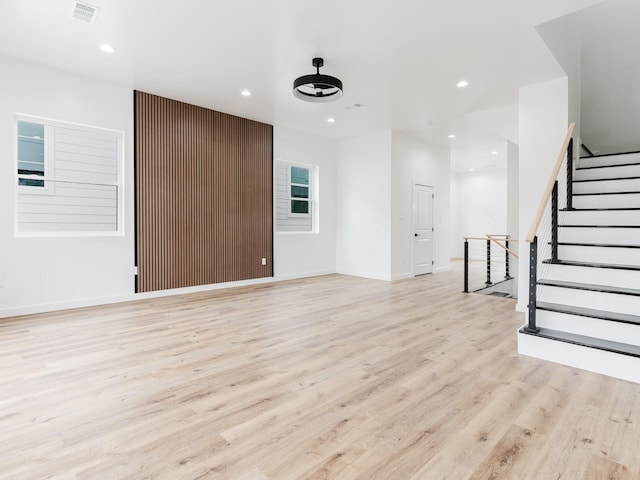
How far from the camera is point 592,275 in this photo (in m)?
3.38

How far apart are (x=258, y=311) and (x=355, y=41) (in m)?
3.42

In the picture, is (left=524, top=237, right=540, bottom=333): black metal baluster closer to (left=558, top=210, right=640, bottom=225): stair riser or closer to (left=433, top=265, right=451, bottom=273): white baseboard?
(left=558, top=210, right=640, bottom=225): stair riser

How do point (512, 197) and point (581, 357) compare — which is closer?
point (581, 357)

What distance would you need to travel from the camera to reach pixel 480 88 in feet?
16.5

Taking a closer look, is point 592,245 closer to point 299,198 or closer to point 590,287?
point 590,287

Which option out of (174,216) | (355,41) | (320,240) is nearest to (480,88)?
(355,41)

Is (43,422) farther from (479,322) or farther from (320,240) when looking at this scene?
(320,240)

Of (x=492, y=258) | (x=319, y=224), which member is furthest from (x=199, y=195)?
(x=492, y=258)

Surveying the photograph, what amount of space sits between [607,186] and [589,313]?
249 centimetres

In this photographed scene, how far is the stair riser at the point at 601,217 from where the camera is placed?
13.0 ft

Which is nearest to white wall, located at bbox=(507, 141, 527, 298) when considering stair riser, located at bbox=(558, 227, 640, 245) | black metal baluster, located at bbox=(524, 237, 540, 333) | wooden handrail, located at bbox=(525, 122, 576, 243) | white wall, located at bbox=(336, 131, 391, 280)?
white wall, located at bbox=(336, 131, 391, 280)

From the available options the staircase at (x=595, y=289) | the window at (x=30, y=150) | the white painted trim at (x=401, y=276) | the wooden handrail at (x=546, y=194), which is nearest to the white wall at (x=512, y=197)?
the white painted trim at (x=401, y=276)

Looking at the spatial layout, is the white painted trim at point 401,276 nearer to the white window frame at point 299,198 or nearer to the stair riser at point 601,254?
the white window frame at point 299,198

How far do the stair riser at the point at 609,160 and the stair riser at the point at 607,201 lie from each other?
999mm
